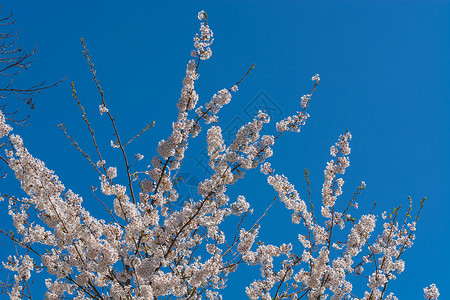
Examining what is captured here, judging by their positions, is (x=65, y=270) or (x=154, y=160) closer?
(x=65, y=270)

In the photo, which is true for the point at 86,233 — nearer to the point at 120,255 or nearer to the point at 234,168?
the point at 120,255

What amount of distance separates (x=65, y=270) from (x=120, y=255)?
2.26ft

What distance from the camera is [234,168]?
4.54m

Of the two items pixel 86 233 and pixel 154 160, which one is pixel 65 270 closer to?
pixel 86 233

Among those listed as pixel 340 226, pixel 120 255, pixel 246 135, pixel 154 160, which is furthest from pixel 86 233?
pixel 340 226

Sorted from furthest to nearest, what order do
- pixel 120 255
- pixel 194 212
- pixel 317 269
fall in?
pixel 317 269
pixel 194 212
pixel 120 255

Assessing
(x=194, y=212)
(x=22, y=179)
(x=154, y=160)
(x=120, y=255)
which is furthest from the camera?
(x=154, y=160)

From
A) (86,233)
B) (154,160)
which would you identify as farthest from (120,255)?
(154,160)

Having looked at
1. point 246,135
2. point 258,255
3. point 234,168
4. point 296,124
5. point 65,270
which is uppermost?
point 296,124

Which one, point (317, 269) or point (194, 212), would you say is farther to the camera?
point (317, 269)

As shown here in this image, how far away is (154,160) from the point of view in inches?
196

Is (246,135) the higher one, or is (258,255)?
(246,135)

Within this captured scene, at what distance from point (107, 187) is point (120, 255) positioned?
0.85 meters

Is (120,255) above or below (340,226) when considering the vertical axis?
below
